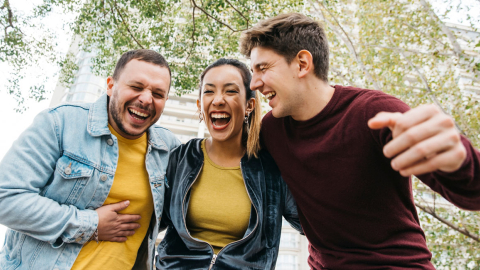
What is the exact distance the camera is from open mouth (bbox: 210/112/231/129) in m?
2.57

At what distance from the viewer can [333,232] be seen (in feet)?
6.39

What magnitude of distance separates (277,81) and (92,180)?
1.61m

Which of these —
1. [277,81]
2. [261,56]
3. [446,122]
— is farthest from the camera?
[261,56]

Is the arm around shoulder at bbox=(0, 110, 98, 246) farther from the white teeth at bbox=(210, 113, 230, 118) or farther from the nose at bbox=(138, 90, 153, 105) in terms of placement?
the white teeth at bbox=(210, 113, 230, 118)

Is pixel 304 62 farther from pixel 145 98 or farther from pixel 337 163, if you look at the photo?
pixel 145 98

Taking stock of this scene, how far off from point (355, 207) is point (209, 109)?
1.43 m

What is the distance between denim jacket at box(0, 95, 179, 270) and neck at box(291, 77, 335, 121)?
4.33 ft

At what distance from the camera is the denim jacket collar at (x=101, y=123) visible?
7.61 feet

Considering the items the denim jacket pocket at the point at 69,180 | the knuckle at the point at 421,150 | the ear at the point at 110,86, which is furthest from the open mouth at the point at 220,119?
the knuckle at the point at 421,150

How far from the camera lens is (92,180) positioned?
7.23 ft

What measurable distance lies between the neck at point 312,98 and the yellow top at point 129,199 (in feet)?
4.50

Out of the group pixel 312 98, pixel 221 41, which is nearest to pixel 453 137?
pixel 312 98

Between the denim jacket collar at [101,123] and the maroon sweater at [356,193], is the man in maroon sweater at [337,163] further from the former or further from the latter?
the denim jacket collar at [101,123]

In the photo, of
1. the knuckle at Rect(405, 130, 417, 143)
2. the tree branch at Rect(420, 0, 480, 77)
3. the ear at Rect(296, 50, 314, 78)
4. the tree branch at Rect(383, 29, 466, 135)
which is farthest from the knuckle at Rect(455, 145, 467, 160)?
the tree branch at Rect(420, 0, 480, 77)
